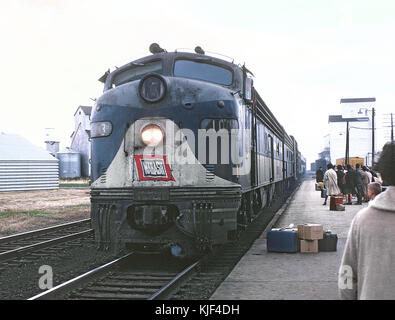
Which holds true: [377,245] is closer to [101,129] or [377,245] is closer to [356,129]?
[101,129]

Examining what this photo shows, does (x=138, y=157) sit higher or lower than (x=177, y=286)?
higher

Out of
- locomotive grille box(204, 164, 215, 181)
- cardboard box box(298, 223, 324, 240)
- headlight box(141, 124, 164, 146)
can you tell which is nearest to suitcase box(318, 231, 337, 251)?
cardboard box box(298, 223, 324, 240)

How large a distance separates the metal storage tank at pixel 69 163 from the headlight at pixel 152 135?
1939 inches

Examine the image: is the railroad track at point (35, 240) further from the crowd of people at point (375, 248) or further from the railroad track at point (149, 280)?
the crowd of people at point (375, 248)

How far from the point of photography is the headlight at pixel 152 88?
24.6ft

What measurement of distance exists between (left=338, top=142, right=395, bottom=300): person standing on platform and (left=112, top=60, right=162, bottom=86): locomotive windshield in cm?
623

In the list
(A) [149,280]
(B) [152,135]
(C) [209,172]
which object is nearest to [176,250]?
(A) [149,280]

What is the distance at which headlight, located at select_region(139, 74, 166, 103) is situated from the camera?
7.50m

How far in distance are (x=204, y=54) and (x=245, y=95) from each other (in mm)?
→ 1038

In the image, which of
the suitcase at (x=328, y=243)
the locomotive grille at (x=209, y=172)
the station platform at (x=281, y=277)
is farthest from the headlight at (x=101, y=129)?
the suitcase at (x=328, y=243)

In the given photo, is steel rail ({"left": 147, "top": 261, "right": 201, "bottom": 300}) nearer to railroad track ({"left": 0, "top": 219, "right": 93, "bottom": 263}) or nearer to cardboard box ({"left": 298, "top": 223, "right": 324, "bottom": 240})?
cardboard box ({"left": 298, "top": 223, "right": 324, "bottom": 240})
